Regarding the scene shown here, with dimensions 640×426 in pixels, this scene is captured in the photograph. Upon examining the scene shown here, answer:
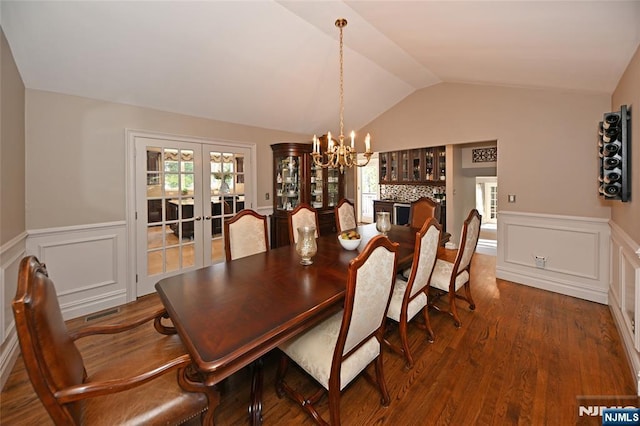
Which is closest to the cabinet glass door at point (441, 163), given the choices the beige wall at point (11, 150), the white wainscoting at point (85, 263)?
the white wainscoting at point (85, 263)

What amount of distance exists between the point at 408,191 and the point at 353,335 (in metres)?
5.28

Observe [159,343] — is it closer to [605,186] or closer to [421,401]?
[421,401]

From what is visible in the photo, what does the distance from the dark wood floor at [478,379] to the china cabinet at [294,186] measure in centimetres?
237

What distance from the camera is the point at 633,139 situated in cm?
207

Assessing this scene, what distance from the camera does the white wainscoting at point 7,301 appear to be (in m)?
1.81

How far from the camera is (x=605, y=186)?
7.71ft

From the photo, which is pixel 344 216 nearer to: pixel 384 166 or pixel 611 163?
pixel 611 163

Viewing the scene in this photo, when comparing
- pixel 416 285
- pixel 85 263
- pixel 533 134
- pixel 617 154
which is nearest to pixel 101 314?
pixel 85 263

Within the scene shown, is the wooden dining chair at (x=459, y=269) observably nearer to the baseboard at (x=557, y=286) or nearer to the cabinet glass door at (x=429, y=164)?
the baseboard at (x=557, y=286)

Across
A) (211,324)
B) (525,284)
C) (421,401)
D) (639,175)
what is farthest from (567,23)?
(525,284)

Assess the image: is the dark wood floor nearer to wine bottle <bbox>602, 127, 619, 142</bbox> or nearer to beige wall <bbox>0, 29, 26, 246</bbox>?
beige wall <bbox>0, 29, 26, 246</bbox>

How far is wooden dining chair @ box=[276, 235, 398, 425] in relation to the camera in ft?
4.11

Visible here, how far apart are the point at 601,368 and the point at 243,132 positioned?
446 centimetres

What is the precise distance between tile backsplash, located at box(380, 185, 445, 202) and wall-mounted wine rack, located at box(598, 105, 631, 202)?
10.4 feet
